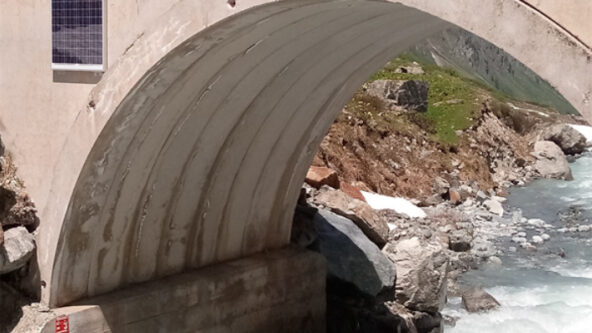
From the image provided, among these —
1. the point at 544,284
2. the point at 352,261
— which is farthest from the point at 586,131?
the point at 352,261

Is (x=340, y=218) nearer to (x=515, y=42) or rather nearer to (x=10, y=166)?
(x=10, y=166)

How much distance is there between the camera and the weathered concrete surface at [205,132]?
7398 mm

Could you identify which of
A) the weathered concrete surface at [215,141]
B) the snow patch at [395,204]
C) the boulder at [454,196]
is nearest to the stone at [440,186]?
the boulder at [454,196]

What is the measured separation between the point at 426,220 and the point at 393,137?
447 centimetres

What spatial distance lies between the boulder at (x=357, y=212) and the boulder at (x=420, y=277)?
0.41m

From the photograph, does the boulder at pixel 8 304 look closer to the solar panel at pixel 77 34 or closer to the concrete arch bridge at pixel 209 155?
the concrete arch bridge at pixel 209 155

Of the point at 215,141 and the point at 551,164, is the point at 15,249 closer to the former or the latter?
the point at 215,141

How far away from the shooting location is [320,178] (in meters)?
13.7

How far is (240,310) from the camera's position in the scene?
10227 millimetres

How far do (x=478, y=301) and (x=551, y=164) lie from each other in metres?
15.1

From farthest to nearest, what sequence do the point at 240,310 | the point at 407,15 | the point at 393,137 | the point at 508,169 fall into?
1. the point at 508,169
2. the point at 393,137
3. the point at 240,310
4. the point at 407,15

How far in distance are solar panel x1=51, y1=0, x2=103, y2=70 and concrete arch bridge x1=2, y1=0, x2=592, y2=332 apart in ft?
0.92

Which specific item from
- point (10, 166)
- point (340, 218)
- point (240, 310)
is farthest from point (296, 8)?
point (340, 218)

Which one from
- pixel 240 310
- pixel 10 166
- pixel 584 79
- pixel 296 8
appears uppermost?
pixel 296 8
